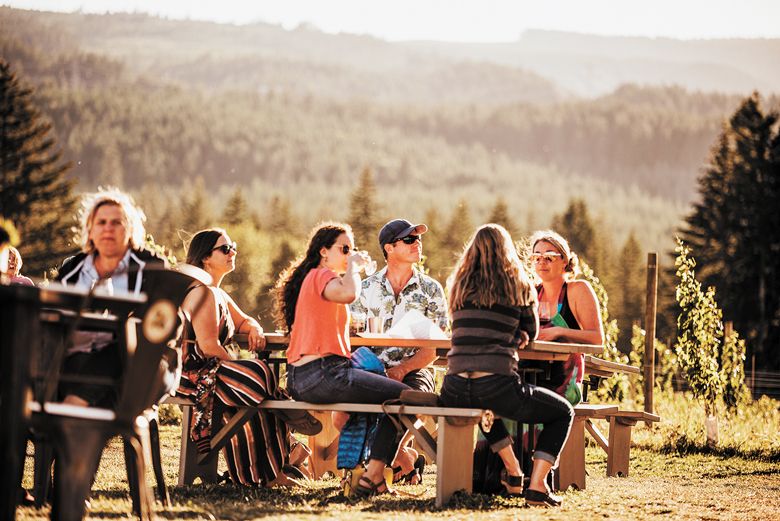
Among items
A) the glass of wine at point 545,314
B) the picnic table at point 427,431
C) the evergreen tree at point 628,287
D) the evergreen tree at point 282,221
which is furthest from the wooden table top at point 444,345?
the evergreen tree at point 282,221

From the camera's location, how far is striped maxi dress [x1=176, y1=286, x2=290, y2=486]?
607 centimetres

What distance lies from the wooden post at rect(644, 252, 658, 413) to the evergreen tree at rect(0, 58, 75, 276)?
5333cm

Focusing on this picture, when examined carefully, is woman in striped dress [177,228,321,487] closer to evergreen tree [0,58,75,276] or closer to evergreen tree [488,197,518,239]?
evergreen tree [0,58,75,276]

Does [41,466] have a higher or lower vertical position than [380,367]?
lower

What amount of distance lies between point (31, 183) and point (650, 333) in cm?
5770

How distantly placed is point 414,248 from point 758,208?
1846 inches

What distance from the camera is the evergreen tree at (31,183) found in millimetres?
62781

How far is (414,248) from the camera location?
24.1ft

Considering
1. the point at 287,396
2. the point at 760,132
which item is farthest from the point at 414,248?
the point at 760,132

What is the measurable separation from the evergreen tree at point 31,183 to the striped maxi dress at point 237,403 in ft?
188

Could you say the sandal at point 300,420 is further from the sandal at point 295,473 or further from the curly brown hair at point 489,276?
the curly brown hair at point 489,276

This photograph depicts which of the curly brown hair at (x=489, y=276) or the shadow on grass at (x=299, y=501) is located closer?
the shadow on grass at (x=299, y=501)

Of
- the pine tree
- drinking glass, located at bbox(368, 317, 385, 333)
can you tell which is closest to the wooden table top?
drinking glass, located at bbox(368, 317, 385, 333)

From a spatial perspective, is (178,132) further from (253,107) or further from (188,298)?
(188,298)
